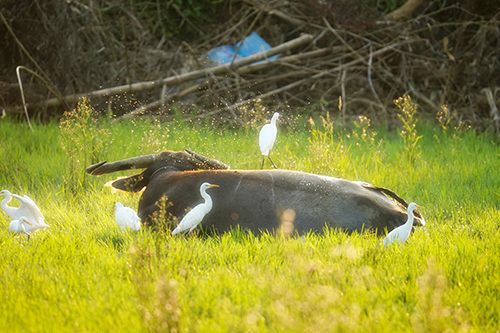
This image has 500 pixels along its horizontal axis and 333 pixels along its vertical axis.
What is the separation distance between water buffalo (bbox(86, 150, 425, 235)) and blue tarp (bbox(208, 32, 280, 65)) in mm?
4803

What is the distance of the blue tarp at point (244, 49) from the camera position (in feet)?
26.8

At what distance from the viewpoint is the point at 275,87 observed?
319 inches

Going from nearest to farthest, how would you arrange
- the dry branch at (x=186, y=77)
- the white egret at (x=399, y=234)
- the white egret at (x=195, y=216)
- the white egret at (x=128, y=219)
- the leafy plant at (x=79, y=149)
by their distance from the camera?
the white egret at (x=399, y=234)
the white egret at (x=195, y=216)
the white egret at (x=128, y=219)
the leafy plant at (x=79, y=149)
the dry branch at (x=186, y=77)

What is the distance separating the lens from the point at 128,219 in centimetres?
333

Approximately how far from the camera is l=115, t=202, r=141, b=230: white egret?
329 cm

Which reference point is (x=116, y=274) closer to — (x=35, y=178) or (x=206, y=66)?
(x=35, y=178)

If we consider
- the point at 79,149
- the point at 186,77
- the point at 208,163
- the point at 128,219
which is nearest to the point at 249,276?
the point at 128,219

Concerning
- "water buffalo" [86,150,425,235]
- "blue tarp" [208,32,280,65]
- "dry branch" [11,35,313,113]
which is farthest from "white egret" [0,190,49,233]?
"blue tarp" [208,32,280,65]

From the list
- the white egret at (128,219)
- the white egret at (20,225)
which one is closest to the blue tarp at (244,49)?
the white egret at (128,219)

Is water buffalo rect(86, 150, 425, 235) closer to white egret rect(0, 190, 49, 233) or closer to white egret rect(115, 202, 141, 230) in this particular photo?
white egret rect(115, 202, 141, 230)

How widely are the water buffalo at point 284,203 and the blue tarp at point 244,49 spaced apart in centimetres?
480

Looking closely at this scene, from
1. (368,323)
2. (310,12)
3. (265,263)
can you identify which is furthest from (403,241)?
(310,12)

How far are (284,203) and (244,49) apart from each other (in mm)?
5312

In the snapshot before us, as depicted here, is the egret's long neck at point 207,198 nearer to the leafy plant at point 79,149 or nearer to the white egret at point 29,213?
the white egret at point 29,213
